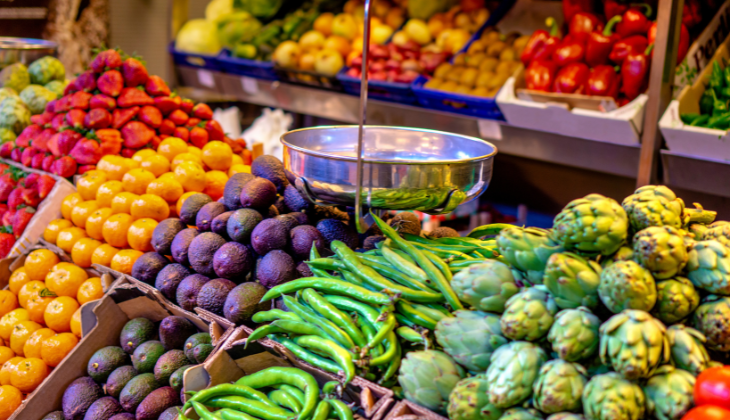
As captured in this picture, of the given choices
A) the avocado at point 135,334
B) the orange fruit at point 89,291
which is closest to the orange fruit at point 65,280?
the orange fruit at point 89,291

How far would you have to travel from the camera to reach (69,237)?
2.18 metres

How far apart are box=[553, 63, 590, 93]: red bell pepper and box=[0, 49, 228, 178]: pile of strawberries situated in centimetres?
178

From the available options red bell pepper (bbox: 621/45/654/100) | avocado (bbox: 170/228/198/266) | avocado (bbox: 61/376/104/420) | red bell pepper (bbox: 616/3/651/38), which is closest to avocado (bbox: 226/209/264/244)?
avocado (bbox: 170/228/198/266)

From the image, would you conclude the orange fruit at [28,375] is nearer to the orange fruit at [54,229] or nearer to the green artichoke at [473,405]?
the orange fruit at [54,229]

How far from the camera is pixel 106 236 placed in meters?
2.09

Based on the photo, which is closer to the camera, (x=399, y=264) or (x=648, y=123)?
(x=399, y=264)

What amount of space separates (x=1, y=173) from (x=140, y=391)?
1757 mm

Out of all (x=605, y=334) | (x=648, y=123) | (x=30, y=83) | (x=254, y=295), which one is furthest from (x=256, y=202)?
(x=30, y=83)

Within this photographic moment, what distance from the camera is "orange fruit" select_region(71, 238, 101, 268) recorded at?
6.90 ft

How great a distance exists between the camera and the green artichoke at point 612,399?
3.23 ft

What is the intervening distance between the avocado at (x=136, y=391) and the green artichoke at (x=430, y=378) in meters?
0.85

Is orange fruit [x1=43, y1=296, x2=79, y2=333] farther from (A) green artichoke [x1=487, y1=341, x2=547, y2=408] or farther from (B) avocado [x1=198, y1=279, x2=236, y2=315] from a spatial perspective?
(A) green artichoke [x1=487, y1=341, x2=547, y2=408]

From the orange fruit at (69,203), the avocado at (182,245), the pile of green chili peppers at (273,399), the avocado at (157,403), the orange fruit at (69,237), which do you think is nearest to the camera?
the pile of green chili peppers at (273,399)

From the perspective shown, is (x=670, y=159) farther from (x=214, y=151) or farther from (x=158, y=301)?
(x=158, y=301)
